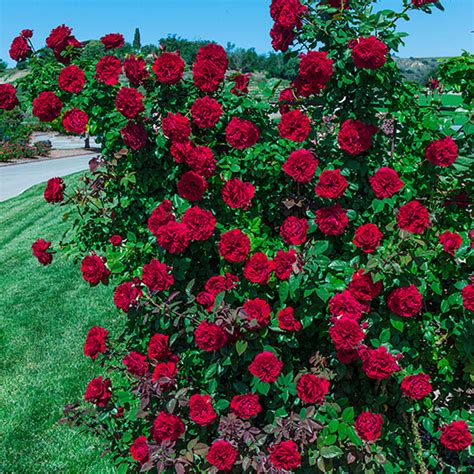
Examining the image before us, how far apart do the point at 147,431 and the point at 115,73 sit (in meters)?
1.67

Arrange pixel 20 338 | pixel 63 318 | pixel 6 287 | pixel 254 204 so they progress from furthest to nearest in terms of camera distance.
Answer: pixel 6 287 → pixel 63 318 → pixel 20 338 → pixel 254 204

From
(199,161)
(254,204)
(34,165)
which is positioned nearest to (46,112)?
(199,161)

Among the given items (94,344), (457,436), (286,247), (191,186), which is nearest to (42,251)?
(94,344)

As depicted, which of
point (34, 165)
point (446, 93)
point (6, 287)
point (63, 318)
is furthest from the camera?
point (34, 165)

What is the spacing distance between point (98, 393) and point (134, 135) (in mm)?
1187

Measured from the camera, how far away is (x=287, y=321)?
2346 mm

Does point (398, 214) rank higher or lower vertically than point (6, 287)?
higher

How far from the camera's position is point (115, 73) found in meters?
2.59

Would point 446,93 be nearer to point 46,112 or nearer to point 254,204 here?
point 254,204

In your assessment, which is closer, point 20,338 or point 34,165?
point 20,338

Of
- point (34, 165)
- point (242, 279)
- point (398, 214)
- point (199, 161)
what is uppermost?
point (199, 161)

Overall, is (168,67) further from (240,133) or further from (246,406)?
(246,406)

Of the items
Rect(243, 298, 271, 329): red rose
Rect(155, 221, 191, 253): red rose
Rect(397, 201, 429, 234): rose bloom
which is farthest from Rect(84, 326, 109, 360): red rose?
Rect(397, 201, 429, 234): rose bloom

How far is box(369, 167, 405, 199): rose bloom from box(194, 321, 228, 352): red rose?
825 millimetres
